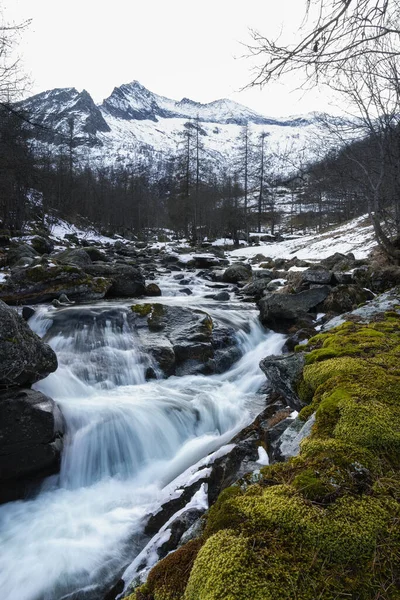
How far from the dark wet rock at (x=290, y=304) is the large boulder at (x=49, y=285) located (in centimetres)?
592

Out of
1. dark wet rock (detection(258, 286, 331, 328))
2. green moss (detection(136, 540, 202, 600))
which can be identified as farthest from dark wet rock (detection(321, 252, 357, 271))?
green moss (detection(136, 540, 202, 600))

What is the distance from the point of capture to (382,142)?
919 cm

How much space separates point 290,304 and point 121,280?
21.5 feet

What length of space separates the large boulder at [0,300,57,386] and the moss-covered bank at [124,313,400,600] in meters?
4.16

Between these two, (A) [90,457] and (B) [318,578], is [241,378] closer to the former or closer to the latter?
(A) [90,457]

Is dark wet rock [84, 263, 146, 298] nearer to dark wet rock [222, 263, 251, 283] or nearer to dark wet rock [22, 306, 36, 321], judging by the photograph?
dark wet rock [22, 306, 36, 321]

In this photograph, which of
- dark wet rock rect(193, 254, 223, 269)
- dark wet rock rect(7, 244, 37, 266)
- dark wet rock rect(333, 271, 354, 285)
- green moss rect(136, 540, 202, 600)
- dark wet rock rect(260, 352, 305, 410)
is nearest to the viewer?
green moss rect(136, 540, 202, 600)

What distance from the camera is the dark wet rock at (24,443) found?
452 cm

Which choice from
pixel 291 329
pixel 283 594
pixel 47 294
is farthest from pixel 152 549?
pixel 47 294

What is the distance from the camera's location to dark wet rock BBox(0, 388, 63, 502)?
178 inches

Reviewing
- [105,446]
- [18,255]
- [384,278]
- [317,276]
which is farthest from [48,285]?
[384,278]

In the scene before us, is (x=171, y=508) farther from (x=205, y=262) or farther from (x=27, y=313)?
(x=205, y=262)

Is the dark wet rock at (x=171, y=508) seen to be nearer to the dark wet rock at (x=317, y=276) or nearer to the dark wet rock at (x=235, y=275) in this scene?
the dark wet rock at (x=317, y=276)

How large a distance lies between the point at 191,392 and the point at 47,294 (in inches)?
270
